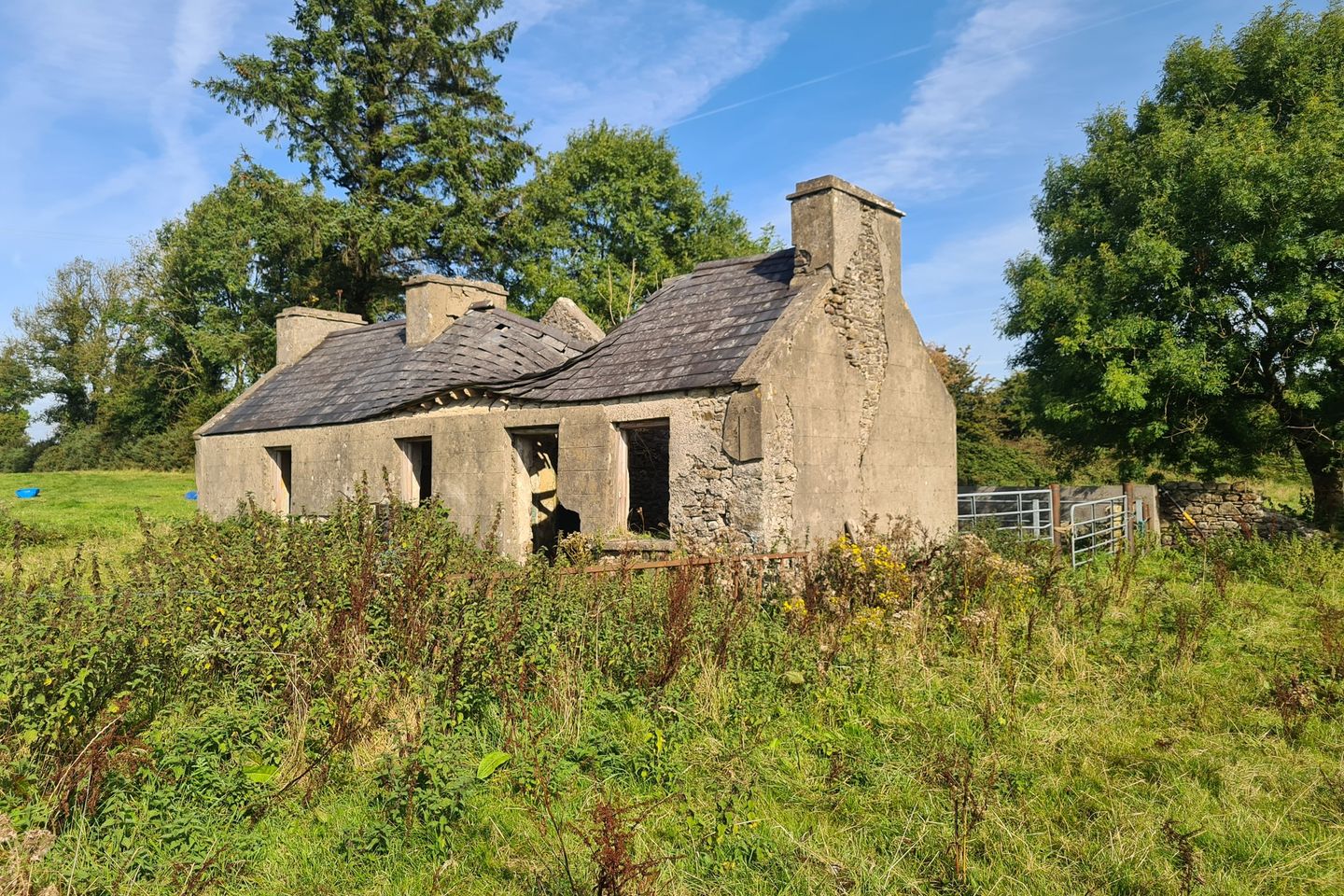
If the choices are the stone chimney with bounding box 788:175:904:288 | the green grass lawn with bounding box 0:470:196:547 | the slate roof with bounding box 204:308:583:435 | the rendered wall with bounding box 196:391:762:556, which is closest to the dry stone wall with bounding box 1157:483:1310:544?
the stone chimney with bounding box 788:175:904:288

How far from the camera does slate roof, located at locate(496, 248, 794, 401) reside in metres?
11.0

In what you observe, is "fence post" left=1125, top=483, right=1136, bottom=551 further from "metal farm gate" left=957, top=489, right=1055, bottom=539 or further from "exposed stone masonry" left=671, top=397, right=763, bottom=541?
"exposed stone masonry" left=671, top=397, right=763, bottom=541

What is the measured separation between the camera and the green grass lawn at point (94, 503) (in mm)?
18391

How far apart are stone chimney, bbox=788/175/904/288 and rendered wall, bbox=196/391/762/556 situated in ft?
8.76

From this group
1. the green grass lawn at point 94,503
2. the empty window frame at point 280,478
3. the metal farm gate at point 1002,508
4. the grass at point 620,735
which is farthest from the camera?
the green grass lawn at point 94,503

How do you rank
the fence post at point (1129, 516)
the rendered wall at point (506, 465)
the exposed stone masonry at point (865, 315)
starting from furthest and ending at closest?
the fence post at point (1129, 516)
the exposed stone masonry at point (865, 315)
the rendered wall at point (506, 465)

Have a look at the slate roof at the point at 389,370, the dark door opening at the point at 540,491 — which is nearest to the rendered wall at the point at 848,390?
the dark door opening at the point at 540,491

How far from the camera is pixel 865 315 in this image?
1206 centimetres

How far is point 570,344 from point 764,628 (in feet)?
30.6

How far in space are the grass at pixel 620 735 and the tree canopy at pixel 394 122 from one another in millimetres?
22717

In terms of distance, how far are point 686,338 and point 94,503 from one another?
2064cm

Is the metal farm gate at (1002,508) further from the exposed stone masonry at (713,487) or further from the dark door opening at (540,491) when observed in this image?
the dark door opening at (540,491)

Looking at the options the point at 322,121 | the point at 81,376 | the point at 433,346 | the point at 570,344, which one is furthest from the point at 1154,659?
the point at 81,376

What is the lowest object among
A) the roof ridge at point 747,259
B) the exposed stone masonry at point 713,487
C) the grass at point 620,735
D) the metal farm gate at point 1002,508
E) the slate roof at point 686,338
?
the grass at point 620,735
